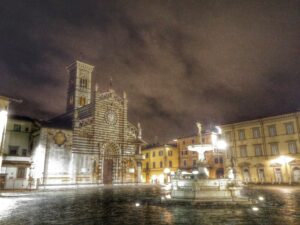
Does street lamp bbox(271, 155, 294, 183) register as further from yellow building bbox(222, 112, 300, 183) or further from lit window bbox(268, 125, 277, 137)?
lit window bbox(268, 125, 277, 137)

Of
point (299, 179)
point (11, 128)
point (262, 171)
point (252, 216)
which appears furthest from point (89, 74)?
point (252, 216)

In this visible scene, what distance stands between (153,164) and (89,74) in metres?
25.3

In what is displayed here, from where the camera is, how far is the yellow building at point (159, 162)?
54088 millimetres

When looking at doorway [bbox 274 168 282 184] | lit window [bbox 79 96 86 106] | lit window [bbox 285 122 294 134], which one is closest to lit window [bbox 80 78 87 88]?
lit window [bbox 79 96 86 106]

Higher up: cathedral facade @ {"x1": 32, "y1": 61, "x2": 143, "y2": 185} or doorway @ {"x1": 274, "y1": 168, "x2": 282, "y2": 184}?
cathedral facade @ {"x1": 32, "y1": 61, "x2": 143, "y2": 185}

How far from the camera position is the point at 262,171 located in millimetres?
37719

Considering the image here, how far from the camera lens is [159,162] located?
56.4 meters

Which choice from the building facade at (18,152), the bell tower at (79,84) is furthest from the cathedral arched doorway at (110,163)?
the bell tower at (79,84)

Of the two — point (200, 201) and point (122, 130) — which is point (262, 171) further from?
point (200, 201)

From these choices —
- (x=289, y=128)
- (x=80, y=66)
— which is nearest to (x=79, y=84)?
(x=80, y=66)

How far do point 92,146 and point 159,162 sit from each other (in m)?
20.4

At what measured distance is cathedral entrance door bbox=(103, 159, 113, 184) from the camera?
4188 centimetres

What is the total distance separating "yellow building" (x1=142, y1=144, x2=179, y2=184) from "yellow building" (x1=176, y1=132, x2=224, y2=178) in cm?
192

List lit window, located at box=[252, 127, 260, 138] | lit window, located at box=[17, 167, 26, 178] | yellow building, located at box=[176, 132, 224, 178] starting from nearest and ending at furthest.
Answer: lit window, located at box=[17, 167, 26, 178], lit window, located at box=[252, 127, 260, 138], yellow building, located at box=[176, 132, 224, 178]
